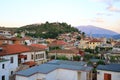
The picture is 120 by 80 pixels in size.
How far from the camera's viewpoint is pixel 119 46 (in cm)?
6091

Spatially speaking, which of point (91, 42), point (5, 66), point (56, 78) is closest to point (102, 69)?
point (56, 78)

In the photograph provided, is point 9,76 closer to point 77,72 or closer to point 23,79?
point 23,79

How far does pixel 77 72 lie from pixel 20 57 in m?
11.8

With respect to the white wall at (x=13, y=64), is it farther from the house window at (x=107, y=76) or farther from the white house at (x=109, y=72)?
the house window at (x=107, y=76)

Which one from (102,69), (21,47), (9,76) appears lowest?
(9,76)

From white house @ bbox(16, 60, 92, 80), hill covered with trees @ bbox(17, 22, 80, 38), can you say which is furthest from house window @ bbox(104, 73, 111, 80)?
hill covered with trees @ bbox(17, 22, 80, 38)

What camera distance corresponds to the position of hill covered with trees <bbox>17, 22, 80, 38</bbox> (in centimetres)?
11671

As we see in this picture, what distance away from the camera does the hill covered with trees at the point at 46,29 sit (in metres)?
117

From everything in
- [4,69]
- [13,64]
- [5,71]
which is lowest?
[5,71]

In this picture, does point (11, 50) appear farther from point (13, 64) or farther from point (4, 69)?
point (4, 69)

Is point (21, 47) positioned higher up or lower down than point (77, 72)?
higher up

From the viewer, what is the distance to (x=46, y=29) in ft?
474

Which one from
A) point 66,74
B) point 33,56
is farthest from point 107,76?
point 33,56

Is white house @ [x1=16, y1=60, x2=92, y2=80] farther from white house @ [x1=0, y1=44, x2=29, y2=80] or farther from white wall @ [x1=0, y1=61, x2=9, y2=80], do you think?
white house @ [x1=0, y1=44, x2=29, y2=80]
